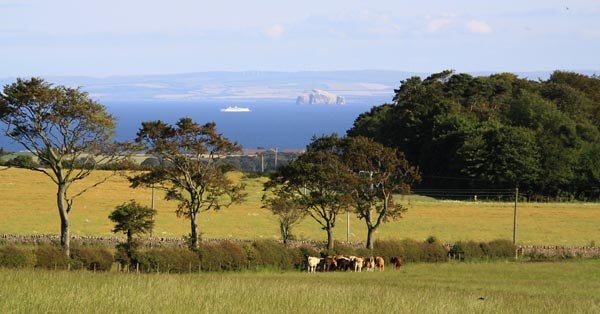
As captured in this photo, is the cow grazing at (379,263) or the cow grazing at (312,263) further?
the cow grazing at (379,263)

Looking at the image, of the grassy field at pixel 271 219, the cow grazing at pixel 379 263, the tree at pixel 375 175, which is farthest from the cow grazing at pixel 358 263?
the grassy field at pixel 271 219

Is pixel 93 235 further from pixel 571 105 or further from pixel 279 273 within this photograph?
pixel 571 105

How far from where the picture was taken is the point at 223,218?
60281 millimetres

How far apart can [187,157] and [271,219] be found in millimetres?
18593

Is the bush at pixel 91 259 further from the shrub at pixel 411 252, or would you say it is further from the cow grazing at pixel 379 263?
the shrub at pixel 411 252

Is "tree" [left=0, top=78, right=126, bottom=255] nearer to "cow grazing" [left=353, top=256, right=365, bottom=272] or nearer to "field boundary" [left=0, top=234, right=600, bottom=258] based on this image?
"field boundary" [left=0, top=234, right=600, bottom=258]

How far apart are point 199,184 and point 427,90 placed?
66793 mm

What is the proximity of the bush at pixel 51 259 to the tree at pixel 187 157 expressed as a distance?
9065 mm

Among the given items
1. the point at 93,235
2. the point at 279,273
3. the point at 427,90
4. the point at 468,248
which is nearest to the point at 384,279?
the point at 279,273

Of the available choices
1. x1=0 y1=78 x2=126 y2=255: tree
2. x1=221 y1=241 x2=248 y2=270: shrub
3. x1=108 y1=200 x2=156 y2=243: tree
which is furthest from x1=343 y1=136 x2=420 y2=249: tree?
x1=0 y1=78 x2=126 y2=255: tree

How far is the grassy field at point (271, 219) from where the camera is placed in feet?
→ 171

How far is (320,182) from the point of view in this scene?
148 ft

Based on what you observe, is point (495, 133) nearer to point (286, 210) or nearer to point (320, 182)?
point (320, 182)

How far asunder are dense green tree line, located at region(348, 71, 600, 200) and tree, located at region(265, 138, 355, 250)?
40.6 m
